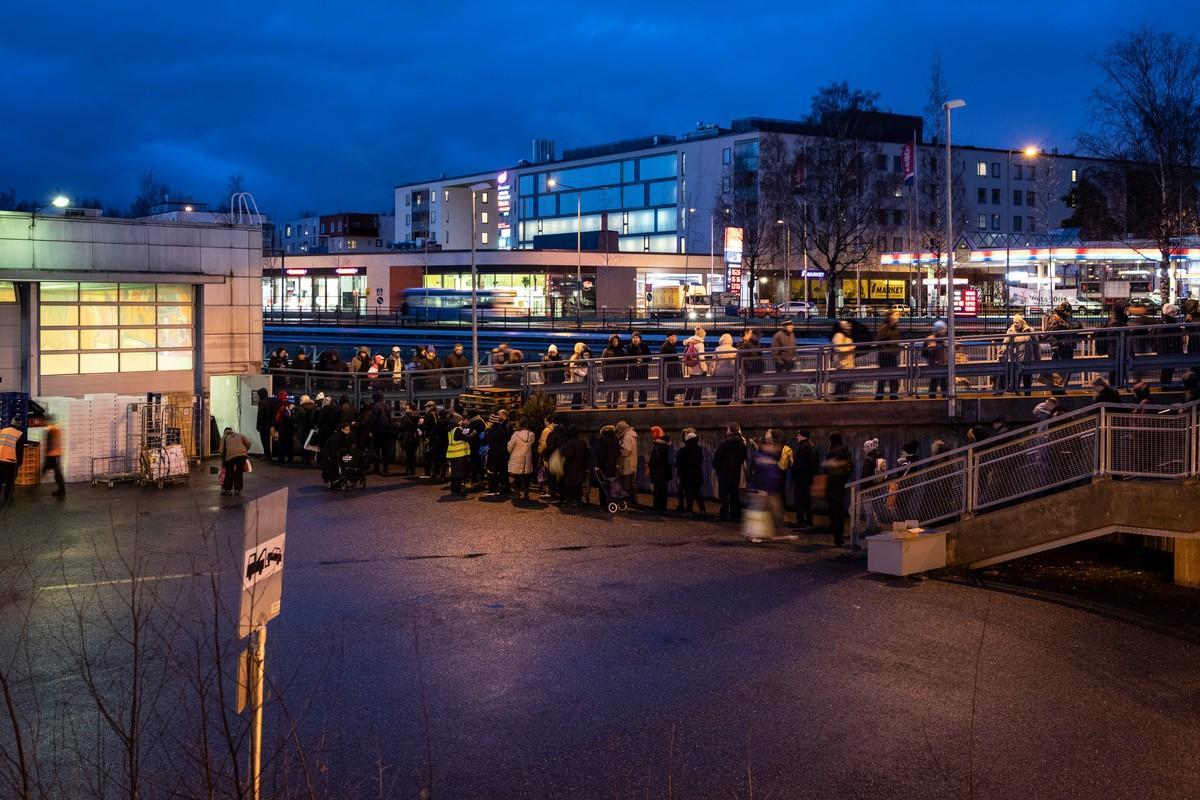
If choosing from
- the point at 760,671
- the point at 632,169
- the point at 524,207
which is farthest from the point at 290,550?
the point at 524,207

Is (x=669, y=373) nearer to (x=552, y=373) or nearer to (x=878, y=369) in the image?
(x=552, y=373)

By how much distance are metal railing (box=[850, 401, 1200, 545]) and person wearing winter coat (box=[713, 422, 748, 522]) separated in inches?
101

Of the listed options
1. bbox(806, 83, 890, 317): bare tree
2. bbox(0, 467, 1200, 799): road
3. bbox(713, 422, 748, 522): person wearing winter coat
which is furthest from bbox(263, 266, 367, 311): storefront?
bbox(0, 467, 1200, 799): road

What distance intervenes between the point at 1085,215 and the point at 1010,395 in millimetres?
55994

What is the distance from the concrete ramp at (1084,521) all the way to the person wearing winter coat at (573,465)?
716 cm

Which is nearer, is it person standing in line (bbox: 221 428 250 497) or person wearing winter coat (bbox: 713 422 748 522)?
person wearing winter coat (bbox: 713 422 748 522)

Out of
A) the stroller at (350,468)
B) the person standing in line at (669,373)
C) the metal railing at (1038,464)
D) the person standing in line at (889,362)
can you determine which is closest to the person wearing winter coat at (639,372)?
the person standing in line at (669,373)

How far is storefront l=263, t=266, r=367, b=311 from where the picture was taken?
9112 cm

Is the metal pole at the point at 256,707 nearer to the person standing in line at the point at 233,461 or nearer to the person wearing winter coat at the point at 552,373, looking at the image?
the person standing in line at the point at 233,461

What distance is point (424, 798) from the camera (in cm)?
717

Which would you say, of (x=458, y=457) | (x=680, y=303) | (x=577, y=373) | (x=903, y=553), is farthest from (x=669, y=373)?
(x=680, y=303)

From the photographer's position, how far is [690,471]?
65.9ft

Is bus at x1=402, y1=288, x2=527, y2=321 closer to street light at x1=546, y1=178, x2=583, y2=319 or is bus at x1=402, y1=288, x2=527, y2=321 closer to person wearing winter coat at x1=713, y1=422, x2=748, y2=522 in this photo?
street light at x1=546, y1=178, x2=583, y2=319

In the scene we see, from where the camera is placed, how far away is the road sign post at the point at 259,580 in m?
5.73
